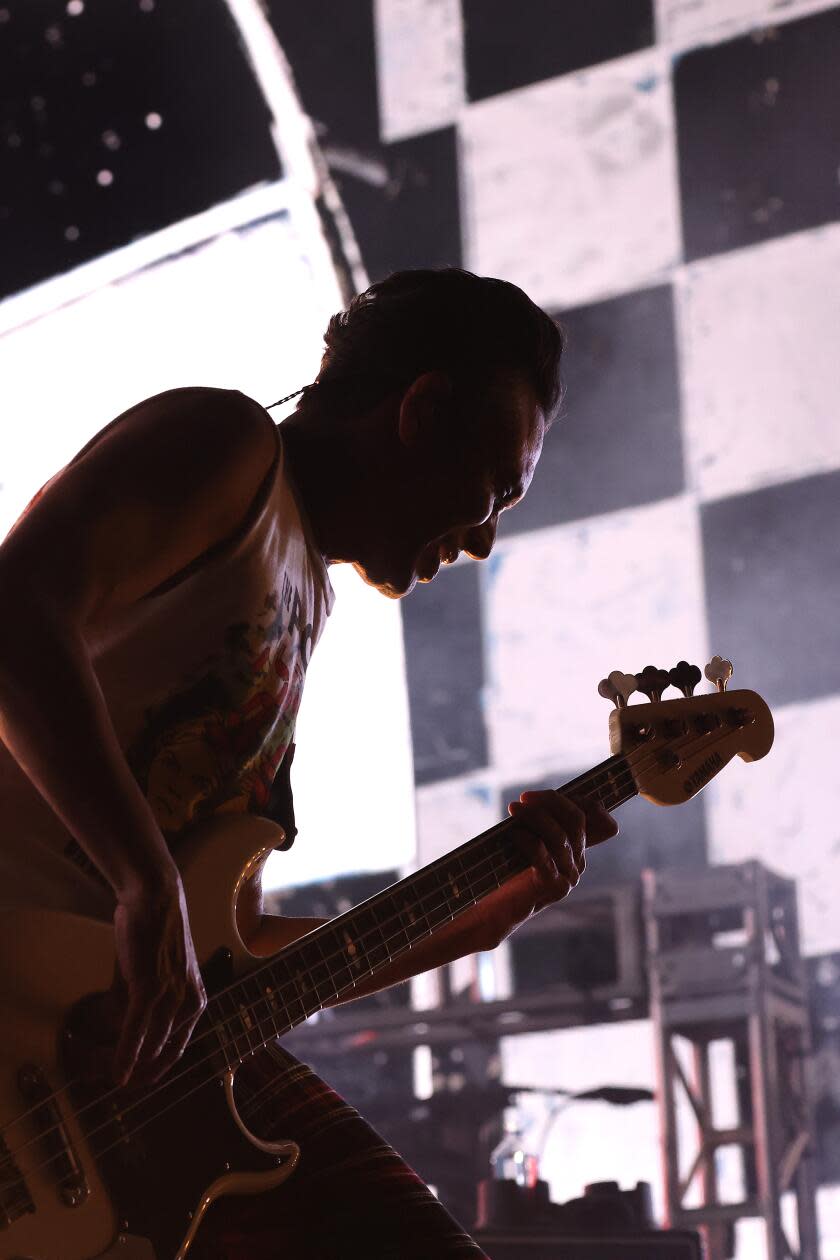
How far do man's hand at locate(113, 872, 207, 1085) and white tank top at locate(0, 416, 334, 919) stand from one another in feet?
0.53

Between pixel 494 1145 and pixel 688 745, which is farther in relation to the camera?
pixel 494 1145

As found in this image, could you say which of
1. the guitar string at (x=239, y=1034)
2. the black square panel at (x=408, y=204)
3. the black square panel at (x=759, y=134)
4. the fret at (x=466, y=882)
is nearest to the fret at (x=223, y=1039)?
the guitar string at (x=239, y=1034)

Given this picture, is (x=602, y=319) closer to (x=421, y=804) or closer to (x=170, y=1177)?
(x=421, y=804)

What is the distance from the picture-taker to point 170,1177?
1.22m

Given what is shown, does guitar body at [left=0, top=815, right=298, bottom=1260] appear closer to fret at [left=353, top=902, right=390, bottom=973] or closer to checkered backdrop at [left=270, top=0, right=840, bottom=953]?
fret at [left=353, top=902, right=390, bottom=973]

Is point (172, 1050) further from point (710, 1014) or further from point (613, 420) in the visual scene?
point (613, 420)

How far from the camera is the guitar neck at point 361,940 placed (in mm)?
1291

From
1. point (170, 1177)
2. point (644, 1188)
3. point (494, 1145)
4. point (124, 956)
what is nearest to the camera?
point (124, 956)

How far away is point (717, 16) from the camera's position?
4246 mm

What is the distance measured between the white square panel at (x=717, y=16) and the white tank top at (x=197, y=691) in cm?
337

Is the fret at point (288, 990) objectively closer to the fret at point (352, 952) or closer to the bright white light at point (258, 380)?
the fret at point (352, 952)

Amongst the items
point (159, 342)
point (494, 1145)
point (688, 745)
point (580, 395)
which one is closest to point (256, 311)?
point (159, 342)

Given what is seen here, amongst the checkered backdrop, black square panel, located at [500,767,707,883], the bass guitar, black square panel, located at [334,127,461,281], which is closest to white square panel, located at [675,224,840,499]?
the checkered backdrop

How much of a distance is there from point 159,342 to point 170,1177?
3664 millimetres
